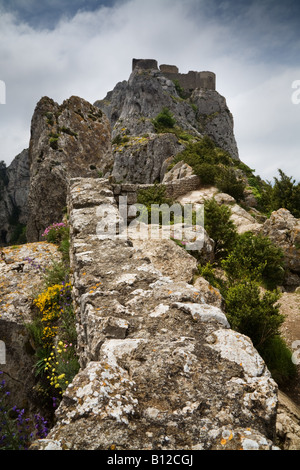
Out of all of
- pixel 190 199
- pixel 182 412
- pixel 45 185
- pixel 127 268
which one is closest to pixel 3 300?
pixel 127 268

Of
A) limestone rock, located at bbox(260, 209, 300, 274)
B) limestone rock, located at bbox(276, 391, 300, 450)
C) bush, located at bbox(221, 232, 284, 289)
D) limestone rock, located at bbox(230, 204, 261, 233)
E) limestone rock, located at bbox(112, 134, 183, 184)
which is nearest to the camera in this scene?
limestone rock, located at bbox(276, 391, 300, 450)

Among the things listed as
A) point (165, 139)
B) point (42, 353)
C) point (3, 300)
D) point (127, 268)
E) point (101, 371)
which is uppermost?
point (165, 139)

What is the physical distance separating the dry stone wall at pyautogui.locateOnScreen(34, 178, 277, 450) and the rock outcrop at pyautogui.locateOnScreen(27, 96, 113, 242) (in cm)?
1735

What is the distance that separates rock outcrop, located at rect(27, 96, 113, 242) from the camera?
771 inches

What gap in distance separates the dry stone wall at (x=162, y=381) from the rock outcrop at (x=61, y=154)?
56.9 ft

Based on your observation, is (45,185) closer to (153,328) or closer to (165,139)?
(165,139)

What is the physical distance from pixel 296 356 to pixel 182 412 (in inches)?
171

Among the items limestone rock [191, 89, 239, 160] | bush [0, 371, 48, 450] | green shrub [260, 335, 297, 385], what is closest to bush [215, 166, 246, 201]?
green shrub [260, 335, 297, 385]

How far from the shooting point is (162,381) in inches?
75.8

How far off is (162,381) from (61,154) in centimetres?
2032

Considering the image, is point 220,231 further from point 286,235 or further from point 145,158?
point 145,158

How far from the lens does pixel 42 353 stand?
411 centimetres

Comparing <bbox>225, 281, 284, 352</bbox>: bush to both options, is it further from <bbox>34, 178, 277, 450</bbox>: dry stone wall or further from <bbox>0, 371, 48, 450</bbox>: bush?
<bbox>0, 371, 48, 450</bbox>: bush

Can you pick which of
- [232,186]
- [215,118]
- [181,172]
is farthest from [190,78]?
[232,186]
